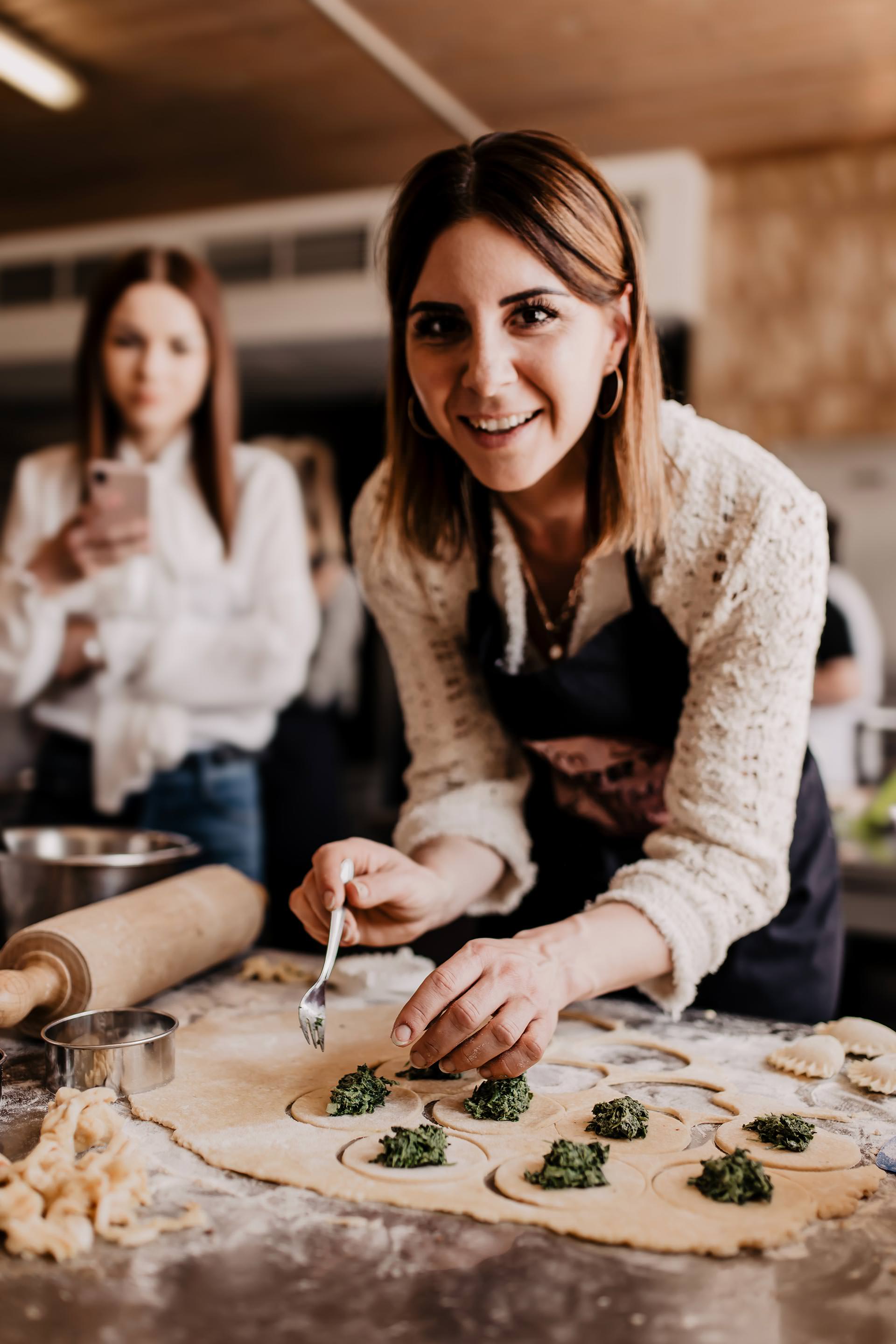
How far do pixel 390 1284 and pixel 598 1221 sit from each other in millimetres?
142

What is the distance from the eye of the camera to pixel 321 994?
99cm

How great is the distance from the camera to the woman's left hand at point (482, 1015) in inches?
34.9

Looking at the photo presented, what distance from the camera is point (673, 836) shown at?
43.4 inches

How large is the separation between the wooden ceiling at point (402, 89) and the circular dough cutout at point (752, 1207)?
8.74 ft

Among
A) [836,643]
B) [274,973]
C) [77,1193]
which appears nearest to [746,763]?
[274,973]

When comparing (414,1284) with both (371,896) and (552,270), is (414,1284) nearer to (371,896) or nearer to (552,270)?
(371,896)

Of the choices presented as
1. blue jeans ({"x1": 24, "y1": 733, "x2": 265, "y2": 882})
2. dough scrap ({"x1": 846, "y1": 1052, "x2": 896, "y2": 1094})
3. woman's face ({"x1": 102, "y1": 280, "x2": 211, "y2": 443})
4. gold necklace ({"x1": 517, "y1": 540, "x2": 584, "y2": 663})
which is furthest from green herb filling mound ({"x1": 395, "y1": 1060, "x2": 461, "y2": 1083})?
woman's face ({"x1": 102, "y1": 280, "x2": 211, "y2": 443})

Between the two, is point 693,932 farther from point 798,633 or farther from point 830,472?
point 830,472

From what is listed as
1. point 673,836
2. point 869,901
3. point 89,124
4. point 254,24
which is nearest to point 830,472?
point 869,901

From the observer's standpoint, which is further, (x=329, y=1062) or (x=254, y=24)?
(x=254, y=24)

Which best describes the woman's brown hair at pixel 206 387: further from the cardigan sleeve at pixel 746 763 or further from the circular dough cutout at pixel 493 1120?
→ the circular dough cutout at pixel 493 1120

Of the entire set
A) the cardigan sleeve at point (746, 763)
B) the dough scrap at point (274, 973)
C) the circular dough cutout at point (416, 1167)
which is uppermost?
the cardigan sleeve at point (746, 763)

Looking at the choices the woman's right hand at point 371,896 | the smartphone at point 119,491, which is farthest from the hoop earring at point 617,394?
the smartphone at point 119,491

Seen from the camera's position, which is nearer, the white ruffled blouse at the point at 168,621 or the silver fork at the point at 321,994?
the silver fork at the point at 321,994
